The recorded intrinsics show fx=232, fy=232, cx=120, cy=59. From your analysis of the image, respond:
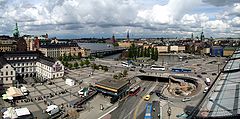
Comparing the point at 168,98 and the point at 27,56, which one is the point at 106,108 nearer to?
the point at 168,98

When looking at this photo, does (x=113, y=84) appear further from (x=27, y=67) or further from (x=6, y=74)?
(x=27, y=67)

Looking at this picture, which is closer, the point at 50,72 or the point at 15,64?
the point at 50,72

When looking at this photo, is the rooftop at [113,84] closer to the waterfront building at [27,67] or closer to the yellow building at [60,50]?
the waterfront building at [27,67]

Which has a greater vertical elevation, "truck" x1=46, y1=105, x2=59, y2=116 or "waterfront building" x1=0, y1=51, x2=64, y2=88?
"waterfront building" x1=0, y1=51, x2=64, y2=88

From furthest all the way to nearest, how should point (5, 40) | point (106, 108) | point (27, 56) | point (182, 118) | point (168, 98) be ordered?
point (5, 40)
point (27, 56)
point (168, 98)
point (106, 108)
point (182, 118)

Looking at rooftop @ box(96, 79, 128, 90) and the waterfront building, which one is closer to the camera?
rooftop @ box(96, 79, 128, 90)

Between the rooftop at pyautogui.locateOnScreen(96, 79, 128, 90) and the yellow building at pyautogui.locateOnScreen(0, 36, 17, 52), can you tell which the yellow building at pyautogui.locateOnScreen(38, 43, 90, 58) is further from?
the rooftop at pyautogui.locateOnScreen(96, 79, 128, 90)

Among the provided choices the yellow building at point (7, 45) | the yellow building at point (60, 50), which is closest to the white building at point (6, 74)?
the yellow building at point (7, 45)

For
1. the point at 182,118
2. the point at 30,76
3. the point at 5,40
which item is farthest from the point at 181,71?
the point at 5,40

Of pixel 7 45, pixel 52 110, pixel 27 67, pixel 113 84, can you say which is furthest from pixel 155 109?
pixel 7 45

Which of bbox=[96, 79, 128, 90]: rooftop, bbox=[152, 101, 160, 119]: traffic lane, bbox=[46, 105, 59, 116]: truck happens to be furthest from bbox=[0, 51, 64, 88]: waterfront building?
bbox=[152, 101, 160, 119]: traffic lane

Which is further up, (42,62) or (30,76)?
(42,62)
